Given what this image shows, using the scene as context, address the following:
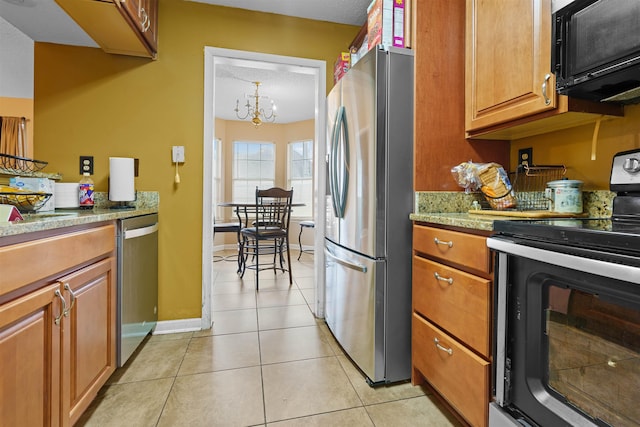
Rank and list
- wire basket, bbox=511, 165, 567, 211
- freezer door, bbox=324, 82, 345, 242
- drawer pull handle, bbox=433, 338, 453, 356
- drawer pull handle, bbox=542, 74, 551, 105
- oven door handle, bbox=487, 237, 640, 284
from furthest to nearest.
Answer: freezer door, bbox=324, 82, 345, 242, wire basket, bbox=511, 165, 567, 211, drawer pull handle, bbox=433, 338, 453, 356, drawer pull handle, bbox=542, 74, 551, 105, oven door handle, bbox=487, 237, 640, 284

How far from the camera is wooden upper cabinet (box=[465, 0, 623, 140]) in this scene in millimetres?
1197

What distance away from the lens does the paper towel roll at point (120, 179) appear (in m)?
2.03

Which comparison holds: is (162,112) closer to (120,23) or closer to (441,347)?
(120,23)

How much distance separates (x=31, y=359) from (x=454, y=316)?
1503 millimetres

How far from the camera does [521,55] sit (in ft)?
4.24

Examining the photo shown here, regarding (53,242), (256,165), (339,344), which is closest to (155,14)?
(53,242)

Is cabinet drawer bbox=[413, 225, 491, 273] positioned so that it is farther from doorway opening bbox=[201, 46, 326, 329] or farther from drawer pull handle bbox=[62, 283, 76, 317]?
drawer pull handle bbox=[62, 283, 76, 317]

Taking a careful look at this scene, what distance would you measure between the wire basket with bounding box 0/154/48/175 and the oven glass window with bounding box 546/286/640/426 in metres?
2.50

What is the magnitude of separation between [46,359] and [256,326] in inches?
59.2

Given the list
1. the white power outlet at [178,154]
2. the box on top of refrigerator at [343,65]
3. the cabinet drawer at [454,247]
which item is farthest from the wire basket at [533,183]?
the white power outlet at [178,154]

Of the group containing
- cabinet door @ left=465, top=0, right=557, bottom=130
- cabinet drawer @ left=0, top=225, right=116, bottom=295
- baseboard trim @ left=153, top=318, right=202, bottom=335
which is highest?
cabinet door @ left=465, top=0, right=557, bottom=130

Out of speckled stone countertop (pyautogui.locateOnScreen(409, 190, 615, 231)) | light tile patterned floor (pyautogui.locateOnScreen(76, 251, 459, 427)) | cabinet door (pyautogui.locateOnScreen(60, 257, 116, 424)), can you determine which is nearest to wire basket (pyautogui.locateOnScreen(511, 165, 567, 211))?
speckled stone countertop (pyautogui.locateOnScreen(409, 190, 615, 231))

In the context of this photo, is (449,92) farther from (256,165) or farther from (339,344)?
(256,165)

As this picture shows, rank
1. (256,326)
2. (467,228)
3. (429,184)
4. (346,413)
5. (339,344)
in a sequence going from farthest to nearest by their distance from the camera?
1. (256,326)
2. (339,344)
3. (429,184)
4. (346,413)
5. (467,228)
